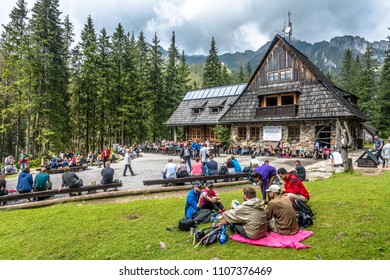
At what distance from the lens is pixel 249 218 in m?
5.55

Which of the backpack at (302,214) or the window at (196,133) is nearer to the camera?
the backpack at (302,214)

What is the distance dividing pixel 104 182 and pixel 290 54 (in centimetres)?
2189

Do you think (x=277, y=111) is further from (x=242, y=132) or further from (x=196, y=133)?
(x=196, y=133)

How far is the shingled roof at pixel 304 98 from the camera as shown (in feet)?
70.0

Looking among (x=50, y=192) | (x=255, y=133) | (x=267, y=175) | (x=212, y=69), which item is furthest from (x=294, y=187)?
(x=212, y=69)

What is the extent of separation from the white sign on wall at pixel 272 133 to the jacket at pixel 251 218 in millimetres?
20036

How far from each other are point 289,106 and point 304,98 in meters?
1.49

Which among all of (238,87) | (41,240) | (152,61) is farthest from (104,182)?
(152,61)

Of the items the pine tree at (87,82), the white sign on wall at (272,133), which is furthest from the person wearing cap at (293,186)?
the pine tree at (87,82)

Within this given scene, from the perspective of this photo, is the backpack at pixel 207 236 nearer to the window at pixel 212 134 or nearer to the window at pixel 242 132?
the window at pixel 242 132

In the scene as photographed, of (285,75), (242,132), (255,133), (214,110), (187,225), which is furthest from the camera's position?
(214,110)
